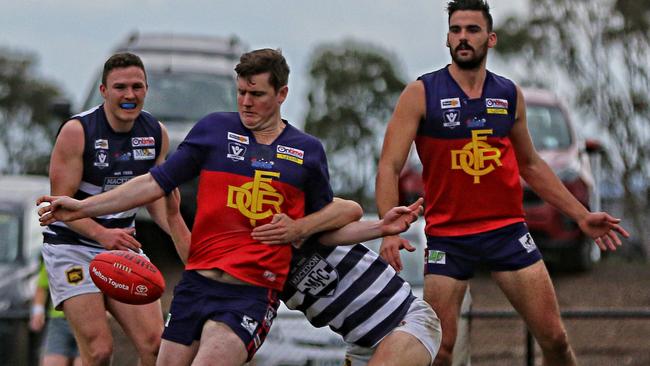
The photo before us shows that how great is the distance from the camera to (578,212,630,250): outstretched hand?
7.76m

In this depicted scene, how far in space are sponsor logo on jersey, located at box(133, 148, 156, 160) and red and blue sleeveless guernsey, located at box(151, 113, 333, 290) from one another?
3.50ft

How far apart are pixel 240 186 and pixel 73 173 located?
4.57 feet

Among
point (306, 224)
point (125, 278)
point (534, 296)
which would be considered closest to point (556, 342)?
point (534, 296)

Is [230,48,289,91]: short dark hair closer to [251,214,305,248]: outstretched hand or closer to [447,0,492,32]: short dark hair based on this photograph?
[251,214,305,248]: outstretched hand

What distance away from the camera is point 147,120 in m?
7.84

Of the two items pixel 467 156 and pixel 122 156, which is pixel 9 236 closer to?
pixel 122 156

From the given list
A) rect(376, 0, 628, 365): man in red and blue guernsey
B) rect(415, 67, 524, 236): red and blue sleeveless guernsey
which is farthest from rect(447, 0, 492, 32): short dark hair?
rect(415, 67, 524, 236): red and blue sleeveless guernsey

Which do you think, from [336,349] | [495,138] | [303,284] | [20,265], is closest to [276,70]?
[303,284]

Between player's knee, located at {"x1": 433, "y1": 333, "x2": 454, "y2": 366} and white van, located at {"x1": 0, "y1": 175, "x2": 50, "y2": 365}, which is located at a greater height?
player's knee, located at {"x1": 433, "y1": 333, "x2": 454, "y2": 366}

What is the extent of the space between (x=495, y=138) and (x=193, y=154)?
1.99m

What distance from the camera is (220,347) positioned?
6.31 m

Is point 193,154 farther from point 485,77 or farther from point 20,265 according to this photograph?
point 20,265

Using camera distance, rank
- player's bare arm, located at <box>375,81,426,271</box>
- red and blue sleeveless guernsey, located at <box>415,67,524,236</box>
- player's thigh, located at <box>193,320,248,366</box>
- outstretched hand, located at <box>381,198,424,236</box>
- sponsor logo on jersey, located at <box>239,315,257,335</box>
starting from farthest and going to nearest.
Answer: red and blue sleeveless guernsey, located at <box>415,67,524,236</box>
player's bare arm, located at <box>375,81,426,271</box>
outstretched hand, located at <box>381,198,424,236</box>
sponsor logo on jersey, located at <box>239,315,257,335</box>
player's thigh, located at <box>193,320,248,366</box>

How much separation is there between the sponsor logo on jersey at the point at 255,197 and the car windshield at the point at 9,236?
25.7 ft
